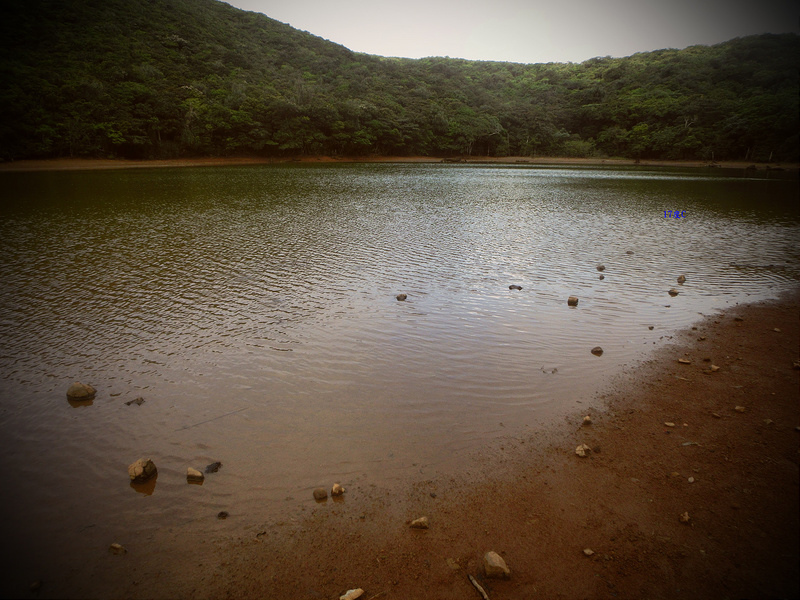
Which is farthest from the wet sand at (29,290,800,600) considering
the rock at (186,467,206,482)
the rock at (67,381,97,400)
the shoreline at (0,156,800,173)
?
the shoreline at (0,156,800,173)

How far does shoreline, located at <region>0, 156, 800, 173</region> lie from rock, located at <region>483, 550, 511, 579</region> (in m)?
28.1

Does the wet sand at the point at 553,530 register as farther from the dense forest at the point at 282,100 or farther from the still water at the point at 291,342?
the dense forest at the point at 282,100

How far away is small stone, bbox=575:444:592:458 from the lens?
5004mm

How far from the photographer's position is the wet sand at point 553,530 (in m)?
3.48

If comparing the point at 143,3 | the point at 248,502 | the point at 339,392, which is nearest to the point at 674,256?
the point at 339,392

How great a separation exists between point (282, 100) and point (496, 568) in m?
76.9

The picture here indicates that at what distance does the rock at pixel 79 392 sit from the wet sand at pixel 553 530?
321 centimetres

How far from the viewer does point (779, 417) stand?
5.42 metres

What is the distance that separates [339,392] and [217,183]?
35.9 metres

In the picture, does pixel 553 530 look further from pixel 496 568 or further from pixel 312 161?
pixel 312 161

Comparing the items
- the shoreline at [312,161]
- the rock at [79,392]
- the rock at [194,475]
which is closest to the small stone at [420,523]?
the rock at [194,475]

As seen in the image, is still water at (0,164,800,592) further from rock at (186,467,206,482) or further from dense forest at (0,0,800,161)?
dense forest at (0,0,800,161)

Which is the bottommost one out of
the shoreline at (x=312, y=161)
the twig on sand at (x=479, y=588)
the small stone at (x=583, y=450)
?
the twig on sand at (x=479, y=588)

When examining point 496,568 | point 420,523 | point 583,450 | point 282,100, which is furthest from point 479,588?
point 282,100
